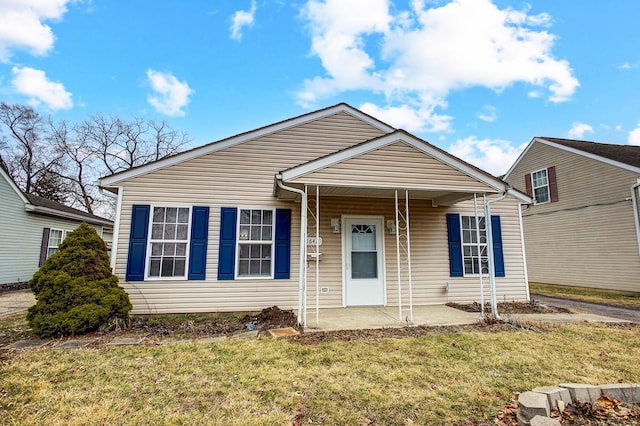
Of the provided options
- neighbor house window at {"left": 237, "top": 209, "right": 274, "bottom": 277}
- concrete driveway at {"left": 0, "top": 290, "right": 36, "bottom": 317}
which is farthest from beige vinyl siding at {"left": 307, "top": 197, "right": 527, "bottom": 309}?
concrete driveway at {"left": 0, "top": 290, "right": 36, "bottom": 317}

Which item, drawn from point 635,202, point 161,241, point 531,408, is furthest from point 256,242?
point 635,202

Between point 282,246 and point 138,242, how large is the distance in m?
3.08

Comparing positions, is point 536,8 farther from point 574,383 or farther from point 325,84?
point 574,383

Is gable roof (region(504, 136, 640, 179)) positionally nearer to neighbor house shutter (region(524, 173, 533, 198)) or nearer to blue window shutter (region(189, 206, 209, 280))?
neighbor house shutter (region(524, 173, 533, 198))

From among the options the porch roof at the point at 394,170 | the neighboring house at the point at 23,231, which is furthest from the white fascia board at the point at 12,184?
the porch roof at the point at 394,170

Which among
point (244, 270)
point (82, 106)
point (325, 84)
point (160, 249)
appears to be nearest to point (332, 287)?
point (244, 270)

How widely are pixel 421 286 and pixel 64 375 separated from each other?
6.87 m

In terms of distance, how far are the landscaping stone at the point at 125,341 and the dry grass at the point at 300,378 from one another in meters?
0.22

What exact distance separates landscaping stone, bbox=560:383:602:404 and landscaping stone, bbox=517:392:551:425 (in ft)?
1.37

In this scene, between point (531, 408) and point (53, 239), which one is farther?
point (53, 239)

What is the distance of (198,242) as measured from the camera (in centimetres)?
668

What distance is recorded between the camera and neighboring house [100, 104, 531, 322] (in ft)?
19.5

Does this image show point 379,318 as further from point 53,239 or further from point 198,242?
point 53,239

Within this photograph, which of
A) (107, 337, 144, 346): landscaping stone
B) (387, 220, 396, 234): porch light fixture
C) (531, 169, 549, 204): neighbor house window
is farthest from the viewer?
(531, 169, 549, 204): neighbor house window
